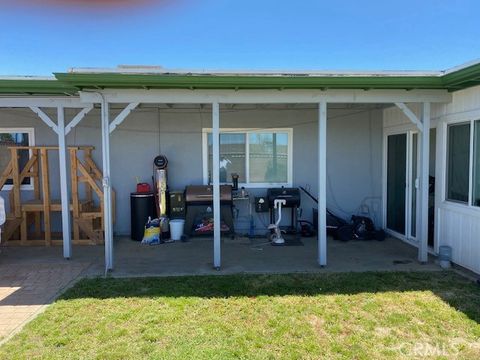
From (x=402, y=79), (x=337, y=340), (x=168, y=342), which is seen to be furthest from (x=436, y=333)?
(x=402, y=79)

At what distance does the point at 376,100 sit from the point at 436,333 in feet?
9.74

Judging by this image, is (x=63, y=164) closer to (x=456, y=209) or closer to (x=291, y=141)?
(x=291, y=141)

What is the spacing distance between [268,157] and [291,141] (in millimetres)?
541

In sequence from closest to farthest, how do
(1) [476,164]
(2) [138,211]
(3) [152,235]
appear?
(1) [476,164]
(3) [152,235]
(2) [138,211]

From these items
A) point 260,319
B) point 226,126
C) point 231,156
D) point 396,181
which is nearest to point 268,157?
point 231,156

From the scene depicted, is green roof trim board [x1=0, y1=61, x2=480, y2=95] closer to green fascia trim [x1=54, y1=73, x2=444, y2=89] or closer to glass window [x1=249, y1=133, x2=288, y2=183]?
green fascia trim [x1=54, y1=73, x2=444, y2=89]

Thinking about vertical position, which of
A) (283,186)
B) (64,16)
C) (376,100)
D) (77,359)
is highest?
(64,16)

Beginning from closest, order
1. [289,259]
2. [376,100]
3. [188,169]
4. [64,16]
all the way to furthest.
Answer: [376,100], [289,259], [188,169], [64,16]

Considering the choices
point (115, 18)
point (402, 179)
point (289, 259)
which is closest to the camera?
point (289, 259)

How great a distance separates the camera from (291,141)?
24.0ft

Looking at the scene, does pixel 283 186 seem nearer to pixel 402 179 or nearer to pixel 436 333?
pixel 402 179

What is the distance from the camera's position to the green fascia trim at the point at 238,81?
4434 millimetres

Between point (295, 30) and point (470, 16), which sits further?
point (295, 30)

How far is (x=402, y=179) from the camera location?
262 inches
